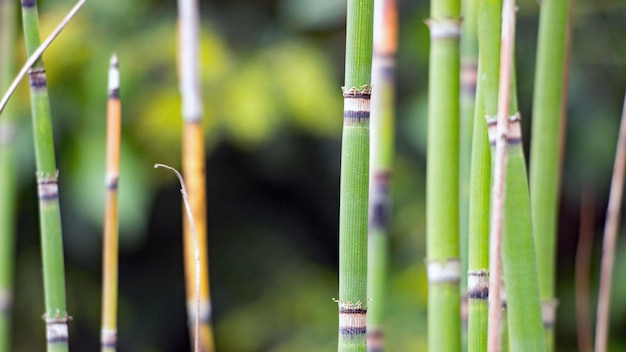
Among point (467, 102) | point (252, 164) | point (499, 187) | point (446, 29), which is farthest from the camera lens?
point (252, 164)

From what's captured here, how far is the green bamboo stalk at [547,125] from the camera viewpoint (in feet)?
1.21

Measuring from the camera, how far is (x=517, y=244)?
0.96 ft

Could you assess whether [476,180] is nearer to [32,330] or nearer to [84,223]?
[84,223]

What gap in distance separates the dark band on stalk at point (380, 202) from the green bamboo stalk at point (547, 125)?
0.14 metres

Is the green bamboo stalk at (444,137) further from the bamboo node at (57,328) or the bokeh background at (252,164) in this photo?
the bokeh background at (252,164)

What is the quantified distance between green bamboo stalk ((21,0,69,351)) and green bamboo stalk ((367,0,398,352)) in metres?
0.20

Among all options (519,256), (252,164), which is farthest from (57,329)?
(252,164)

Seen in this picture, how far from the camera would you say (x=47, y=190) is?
359 mm

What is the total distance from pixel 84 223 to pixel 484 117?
1.05 m

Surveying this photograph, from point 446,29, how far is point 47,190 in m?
0.20

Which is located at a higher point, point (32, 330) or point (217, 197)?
point (217, 197)

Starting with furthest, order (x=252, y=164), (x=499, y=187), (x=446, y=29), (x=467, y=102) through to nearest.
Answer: (x=252, y=164), (x=467, y=102), (x=446, y=29), (x=499, y=187)

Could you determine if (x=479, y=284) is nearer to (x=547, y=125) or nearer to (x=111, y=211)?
(x=547, y=125)

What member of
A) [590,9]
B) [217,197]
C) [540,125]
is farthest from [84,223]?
[540,125]
